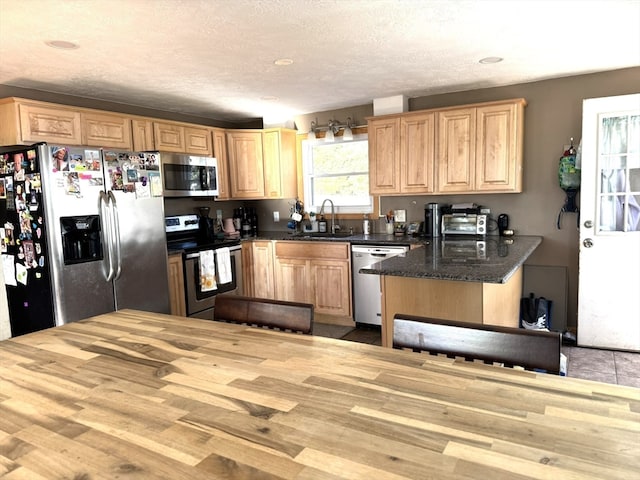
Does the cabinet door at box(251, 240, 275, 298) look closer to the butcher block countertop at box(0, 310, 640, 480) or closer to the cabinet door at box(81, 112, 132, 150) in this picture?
the cabinet door at box(81, 112, 132, 150)

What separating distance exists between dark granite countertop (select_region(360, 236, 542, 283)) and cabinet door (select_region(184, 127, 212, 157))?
2.57 m

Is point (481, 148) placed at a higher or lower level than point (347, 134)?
lower

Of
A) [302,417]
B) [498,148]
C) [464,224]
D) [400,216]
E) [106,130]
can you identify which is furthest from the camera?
[400,216]

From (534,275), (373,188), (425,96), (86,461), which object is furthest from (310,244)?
(86,461)

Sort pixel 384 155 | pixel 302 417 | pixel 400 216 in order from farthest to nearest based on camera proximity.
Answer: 1. pixel 400 216
2. pixel 384 155
3. pixel 302 417

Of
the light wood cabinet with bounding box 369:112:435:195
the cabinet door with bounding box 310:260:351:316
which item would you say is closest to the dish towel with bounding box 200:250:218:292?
the cabinet door with bounding box 310:260:351:316

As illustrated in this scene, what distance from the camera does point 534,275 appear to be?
427cm

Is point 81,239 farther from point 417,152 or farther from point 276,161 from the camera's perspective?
point 417,152

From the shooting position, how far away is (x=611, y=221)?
3.71m

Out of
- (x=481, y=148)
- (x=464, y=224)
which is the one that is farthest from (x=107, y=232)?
(x=481, y=148)

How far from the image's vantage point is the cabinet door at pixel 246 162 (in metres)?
5.12

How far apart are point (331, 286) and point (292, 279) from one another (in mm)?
467

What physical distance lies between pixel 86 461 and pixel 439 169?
393 centimetres

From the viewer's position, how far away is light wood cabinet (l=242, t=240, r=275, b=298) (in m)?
4.89
